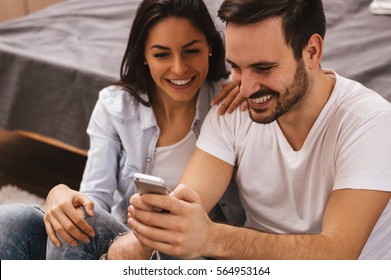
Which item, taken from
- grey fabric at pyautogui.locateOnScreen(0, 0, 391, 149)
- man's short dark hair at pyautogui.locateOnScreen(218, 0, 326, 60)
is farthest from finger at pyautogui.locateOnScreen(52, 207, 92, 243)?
grey fabric at pyautogui.locateOnScreen(0, 0, 391, 149)

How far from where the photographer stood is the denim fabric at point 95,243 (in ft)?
4.14

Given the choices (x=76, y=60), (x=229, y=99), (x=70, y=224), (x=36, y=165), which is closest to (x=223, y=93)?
(x=229, y=99)

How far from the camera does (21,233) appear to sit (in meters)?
1.28

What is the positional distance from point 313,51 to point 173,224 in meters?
0.48

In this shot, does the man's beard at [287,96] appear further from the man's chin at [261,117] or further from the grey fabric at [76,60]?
the grey fabric at [76,60]

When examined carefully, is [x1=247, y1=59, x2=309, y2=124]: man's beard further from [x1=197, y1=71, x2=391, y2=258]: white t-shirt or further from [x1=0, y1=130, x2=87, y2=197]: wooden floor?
[x1=0, y1=130, x2=87, y2=197]: wooden floor

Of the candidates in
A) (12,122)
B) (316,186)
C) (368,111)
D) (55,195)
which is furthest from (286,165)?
(12,122)

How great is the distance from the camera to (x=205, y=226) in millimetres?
1075

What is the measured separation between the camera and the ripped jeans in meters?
1.26

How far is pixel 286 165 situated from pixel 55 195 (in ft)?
1.74

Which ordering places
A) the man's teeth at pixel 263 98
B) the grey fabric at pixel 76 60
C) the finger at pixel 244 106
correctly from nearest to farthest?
1. the man's teeth at pixel 263 98
2. the finger at pixel 244 106
3. the grey fabric at pixel 76 60

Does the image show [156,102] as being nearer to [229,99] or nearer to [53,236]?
[229,99]

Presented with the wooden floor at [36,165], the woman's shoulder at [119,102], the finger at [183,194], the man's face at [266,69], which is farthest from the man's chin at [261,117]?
the wooden floor at [36,165]

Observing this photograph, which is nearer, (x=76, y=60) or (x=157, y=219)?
(x=157, y=219)
